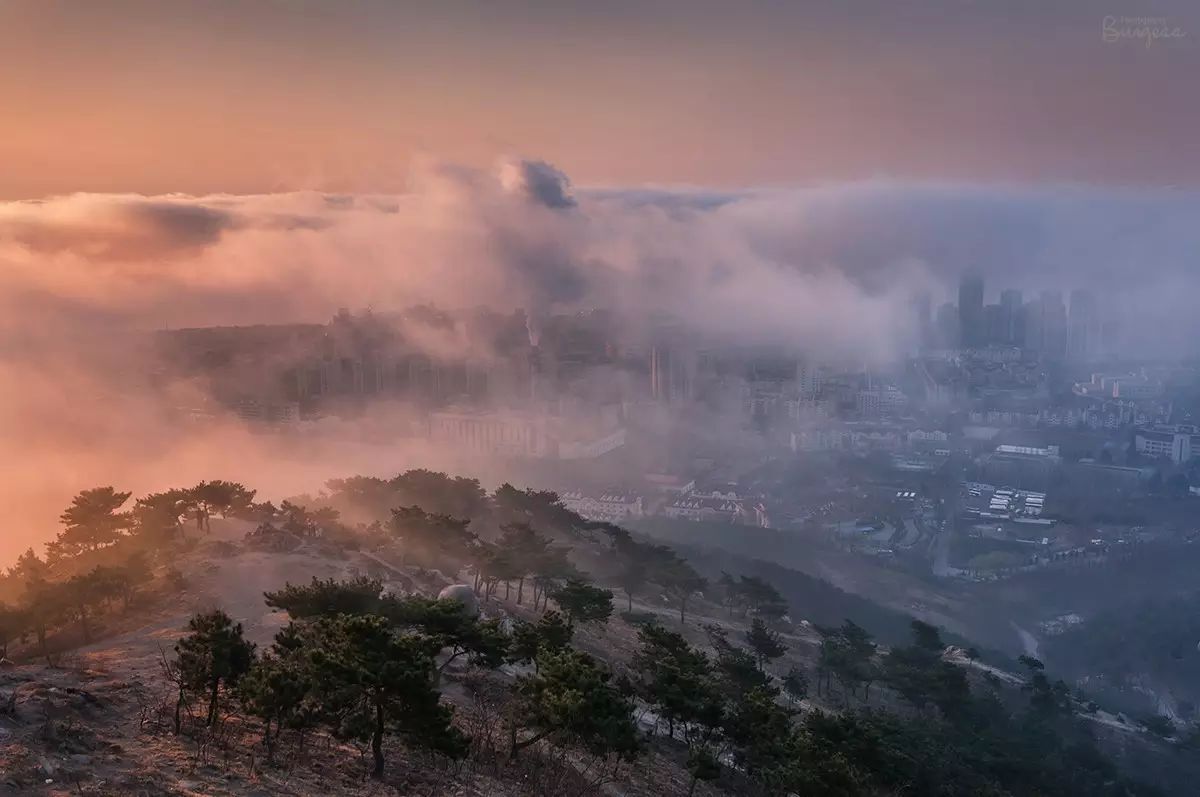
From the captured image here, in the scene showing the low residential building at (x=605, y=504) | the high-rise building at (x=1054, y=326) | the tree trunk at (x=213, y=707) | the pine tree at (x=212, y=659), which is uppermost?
the high-rise building at (x=1054, y=326)

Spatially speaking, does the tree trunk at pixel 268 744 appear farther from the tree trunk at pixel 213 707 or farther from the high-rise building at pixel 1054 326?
the high-rise building at pixel 1054 326

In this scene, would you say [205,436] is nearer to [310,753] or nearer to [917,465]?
[310,753]

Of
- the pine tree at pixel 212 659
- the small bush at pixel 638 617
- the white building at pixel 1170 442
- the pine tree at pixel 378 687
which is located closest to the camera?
the pine tree at pixel 378 687

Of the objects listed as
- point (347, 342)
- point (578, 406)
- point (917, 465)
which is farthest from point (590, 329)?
point (917, 465)

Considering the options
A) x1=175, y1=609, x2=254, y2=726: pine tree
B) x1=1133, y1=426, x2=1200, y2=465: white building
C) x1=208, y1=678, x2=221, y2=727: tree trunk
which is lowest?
x1=1133, y1=426, x2=1200, y2=465: white building

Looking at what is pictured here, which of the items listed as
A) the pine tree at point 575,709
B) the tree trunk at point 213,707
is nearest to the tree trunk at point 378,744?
the pine tree at point 575,709

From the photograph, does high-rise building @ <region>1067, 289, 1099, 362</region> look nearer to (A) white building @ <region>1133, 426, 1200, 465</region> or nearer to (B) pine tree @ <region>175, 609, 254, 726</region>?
(A) white building @ <region>1133, 426, 1200, 465</region>

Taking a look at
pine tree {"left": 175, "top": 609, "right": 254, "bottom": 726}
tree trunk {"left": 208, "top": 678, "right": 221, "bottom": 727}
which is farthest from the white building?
tree trunk {"left": 208, "top": 678, "right": 221, "bottom": 727}

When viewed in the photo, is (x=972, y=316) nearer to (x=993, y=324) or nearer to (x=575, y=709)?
(x=993, y=324)
